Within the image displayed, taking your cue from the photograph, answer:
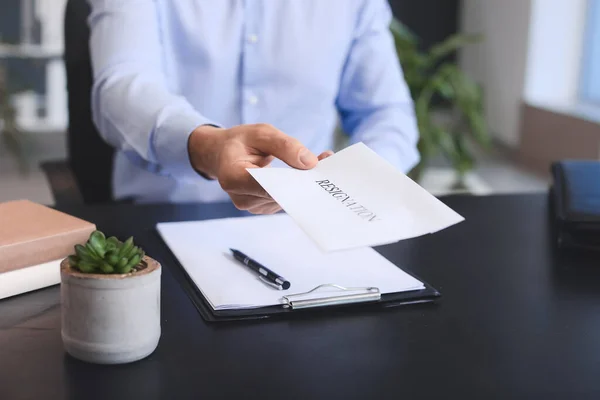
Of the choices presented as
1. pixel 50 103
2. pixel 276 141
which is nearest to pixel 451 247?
pixel 276 141

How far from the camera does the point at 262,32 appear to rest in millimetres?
1501

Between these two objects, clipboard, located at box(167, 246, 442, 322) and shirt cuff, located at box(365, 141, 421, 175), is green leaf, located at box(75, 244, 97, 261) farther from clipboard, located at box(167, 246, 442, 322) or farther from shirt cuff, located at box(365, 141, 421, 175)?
shirt cuff, located at box(365, 141, 421, 175)

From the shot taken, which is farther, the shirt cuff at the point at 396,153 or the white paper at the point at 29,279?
the shirt cuff at the point at 396,153

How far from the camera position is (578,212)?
1.01m

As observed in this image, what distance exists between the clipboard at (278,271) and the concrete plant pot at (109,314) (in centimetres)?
11

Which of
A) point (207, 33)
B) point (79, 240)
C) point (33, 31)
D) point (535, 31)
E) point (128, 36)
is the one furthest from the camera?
point (33, 31)

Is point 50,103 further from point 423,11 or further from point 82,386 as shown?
point 82,386

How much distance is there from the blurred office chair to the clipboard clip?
2.54ft

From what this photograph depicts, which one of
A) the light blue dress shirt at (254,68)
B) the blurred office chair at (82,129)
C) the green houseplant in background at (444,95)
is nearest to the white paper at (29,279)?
the light blue dress shirt at (254,68)

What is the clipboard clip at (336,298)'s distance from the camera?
0.77 meters

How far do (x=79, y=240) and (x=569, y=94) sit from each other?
2661 millimetres

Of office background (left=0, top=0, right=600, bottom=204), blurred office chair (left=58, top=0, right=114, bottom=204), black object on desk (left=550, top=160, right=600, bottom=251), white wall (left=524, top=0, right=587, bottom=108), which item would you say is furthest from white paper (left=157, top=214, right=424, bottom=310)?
white wall (left=524, top=0, right=587, bottom=108)

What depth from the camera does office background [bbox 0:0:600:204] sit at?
9.76 ft

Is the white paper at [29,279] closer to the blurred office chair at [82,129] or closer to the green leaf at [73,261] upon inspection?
the green leaf at [73,261]
